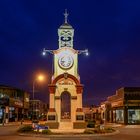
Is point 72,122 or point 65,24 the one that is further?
point 65,24

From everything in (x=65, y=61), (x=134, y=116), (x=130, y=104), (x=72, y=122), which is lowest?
(x=72, y=122)

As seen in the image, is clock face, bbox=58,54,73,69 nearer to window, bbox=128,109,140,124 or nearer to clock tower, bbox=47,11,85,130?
clock tower, bbox=47,11,85,130

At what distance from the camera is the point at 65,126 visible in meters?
55.5

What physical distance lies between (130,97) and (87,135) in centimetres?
3742

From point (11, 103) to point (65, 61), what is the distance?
4365 cm

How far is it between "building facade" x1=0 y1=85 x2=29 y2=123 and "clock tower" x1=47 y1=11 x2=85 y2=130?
29408 millimetres

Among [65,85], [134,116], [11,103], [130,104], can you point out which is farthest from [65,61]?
[11,103]

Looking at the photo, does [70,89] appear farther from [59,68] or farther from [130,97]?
[130,97]

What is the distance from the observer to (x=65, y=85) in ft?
185

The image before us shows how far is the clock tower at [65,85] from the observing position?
5434 centimetres

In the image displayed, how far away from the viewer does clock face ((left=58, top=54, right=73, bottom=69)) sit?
2255 inches

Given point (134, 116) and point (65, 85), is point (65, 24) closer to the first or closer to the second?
point (65, 85)

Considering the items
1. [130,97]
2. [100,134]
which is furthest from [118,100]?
[100,134]

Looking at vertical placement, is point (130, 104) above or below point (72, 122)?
above
